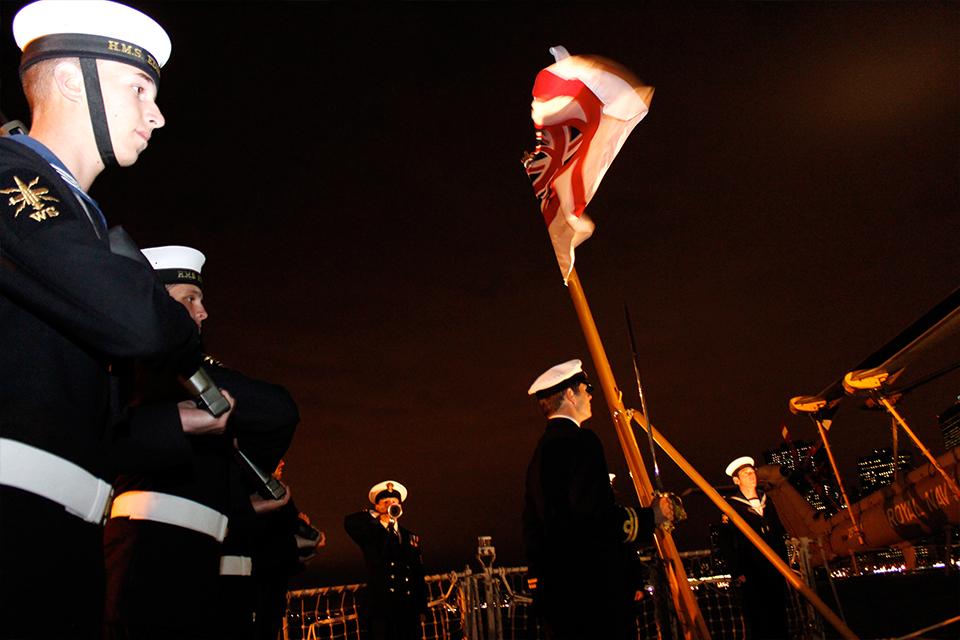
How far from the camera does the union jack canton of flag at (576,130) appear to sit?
5.40 metres

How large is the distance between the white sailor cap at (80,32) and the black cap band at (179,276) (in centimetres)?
126

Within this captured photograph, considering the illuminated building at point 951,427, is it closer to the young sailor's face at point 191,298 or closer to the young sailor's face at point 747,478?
the young sailor's face at point 747,478

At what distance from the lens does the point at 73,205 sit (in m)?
1.54

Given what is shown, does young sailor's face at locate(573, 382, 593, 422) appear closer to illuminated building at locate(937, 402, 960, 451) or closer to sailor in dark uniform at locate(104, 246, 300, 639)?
sailor in dark uniform at locate(104, 246, 300, 639)

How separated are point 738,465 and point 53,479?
10.9 m

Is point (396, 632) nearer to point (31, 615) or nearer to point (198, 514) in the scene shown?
point (198, 514)

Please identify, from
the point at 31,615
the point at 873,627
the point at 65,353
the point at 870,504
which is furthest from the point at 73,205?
the point at 870,504

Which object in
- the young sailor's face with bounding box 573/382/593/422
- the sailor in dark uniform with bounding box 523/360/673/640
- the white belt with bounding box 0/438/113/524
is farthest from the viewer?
the young sailor's face with bounding box 573/382/593/422

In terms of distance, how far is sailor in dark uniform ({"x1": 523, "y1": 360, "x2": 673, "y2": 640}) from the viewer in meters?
4.34

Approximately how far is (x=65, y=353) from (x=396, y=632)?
904 centimetres

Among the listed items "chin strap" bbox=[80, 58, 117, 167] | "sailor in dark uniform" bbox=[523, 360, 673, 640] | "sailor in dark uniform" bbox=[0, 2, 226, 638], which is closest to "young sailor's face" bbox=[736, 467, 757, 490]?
"sailor in dark uniform" bbox=[523, 360, 673, 640]

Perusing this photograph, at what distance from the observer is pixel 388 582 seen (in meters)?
9.33

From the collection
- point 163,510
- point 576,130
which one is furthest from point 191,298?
point 576,130

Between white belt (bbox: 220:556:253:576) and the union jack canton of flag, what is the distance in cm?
322
